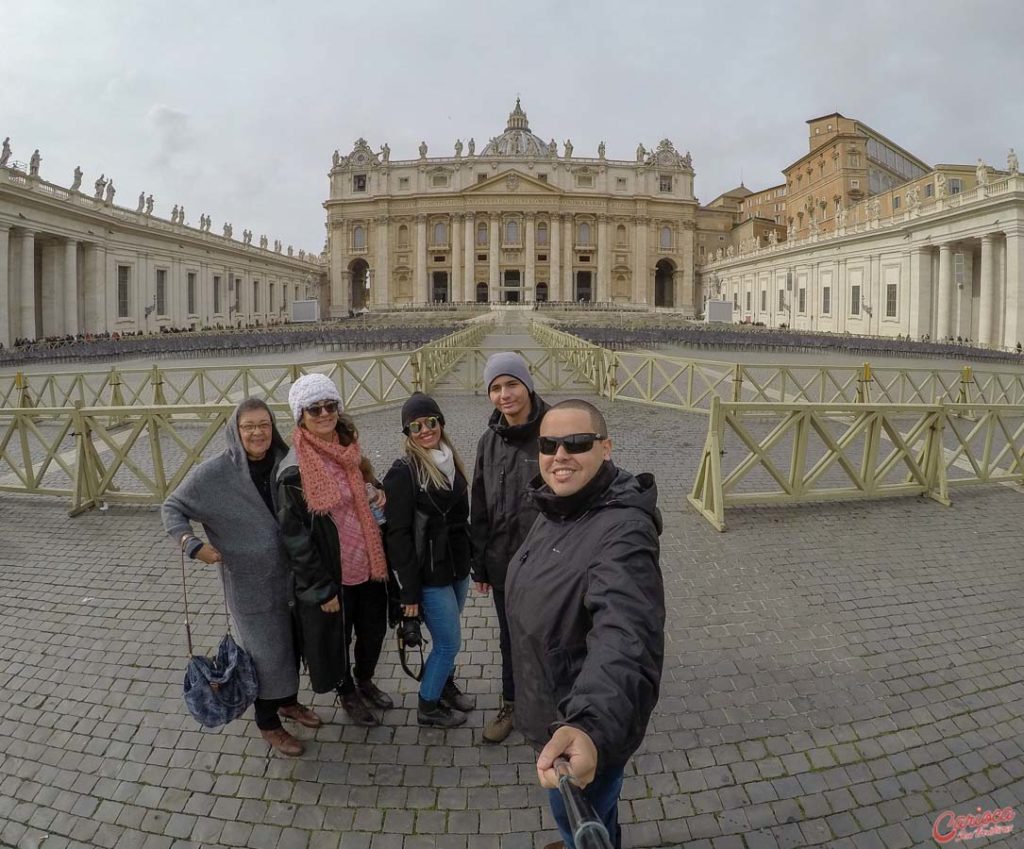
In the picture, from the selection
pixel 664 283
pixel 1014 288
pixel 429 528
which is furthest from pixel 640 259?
pixel 429 528

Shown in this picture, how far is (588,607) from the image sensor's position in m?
1.82

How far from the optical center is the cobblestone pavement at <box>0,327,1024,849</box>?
104 inches

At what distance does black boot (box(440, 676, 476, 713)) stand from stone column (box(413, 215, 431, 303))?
73239 millimetres

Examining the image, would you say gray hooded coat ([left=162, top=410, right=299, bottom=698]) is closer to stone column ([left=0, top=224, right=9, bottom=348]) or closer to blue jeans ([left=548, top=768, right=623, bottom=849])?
blue jeans ([left=548, top=768, right=623, bottom=849])

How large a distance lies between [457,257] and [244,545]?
242 feet

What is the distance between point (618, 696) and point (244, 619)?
1.98 meters

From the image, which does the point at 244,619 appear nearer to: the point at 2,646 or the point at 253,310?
the point at 2,646

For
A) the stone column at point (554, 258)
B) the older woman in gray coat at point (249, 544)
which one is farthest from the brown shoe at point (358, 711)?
the stone column at point (554, 258)

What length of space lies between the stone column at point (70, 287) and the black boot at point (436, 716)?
130 feet

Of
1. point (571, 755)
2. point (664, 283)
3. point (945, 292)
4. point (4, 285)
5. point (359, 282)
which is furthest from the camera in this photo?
point (359, 282)

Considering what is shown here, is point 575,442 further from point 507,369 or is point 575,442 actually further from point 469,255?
point 469,255

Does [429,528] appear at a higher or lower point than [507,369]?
lower

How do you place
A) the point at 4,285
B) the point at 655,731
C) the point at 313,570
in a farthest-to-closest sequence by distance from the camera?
the point at 4,285 < the point at 655,731 < the point at 313,570

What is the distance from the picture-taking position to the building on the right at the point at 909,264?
1123 inches
